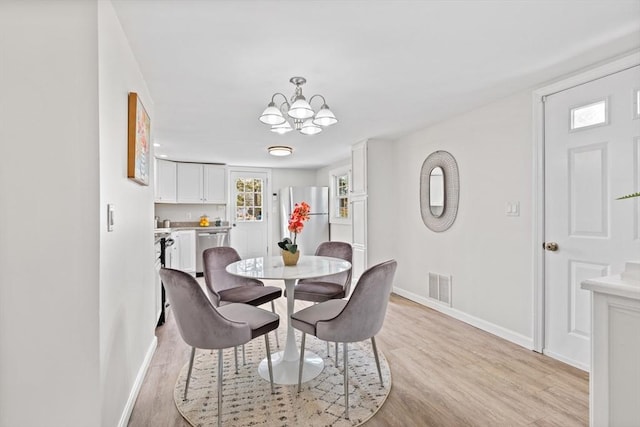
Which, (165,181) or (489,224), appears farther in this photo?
(165,181)

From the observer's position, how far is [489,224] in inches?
119

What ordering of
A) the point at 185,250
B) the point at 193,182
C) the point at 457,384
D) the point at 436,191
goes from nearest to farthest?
the point at 457,384
the point at 436,191
the point at 185,250
the point at 193,182

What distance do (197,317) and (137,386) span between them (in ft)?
2.52

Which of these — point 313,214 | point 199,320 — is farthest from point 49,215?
point 313,214

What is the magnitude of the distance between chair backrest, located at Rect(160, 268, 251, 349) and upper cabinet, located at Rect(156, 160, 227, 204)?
4.51 metres

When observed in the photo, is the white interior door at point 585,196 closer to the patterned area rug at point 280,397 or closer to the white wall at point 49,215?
the patterned area rug at point 280,397

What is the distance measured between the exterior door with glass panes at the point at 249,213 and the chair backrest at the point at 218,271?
149 inches

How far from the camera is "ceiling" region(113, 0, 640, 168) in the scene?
1.61m

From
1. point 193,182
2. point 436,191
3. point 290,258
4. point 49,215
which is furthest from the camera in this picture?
point 193,182

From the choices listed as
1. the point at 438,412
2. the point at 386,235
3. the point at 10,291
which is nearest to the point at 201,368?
the point at 10,291

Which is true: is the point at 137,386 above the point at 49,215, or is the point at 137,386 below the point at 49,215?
below

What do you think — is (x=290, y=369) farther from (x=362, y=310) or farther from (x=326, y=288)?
(x=362, y=310)

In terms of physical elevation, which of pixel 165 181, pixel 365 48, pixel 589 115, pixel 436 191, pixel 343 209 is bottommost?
pixel 343 209

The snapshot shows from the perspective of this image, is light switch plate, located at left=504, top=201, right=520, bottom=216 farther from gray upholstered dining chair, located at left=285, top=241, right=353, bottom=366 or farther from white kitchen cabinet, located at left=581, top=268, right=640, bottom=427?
white kitchen cabinet, located at left=581, top=268, right=640, bottom=427
